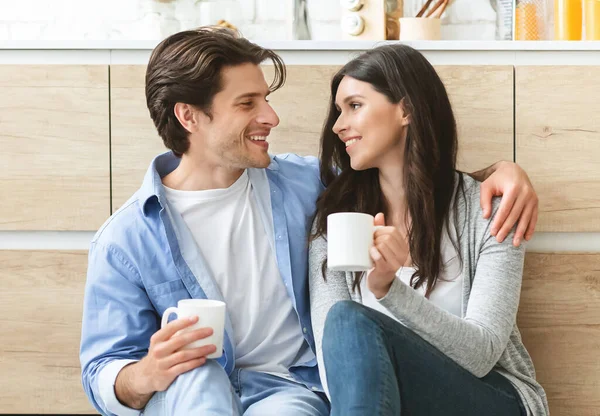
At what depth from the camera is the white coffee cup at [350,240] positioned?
1193 millimetres

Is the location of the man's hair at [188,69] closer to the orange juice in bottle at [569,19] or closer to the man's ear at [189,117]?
the man's ear at [189,117]

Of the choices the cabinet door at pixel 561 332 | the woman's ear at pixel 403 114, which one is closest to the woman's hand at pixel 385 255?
the woman's ear at pixel 403 114

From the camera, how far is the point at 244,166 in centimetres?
163

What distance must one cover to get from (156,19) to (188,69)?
648mm

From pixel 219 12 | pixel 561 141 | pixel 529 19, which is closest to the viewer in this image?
pixel 561 141

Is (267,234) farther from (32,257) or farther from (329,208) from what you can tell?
(32,257)

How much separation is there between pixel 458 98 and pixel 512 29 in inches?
13.2

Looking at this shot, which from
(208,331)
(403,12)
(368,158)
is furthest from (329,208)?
(403,12)

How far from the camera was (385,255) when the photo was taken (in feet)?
4.01

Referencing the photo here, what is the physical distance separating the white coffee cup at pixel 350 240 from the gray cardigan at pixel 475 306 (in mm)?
124

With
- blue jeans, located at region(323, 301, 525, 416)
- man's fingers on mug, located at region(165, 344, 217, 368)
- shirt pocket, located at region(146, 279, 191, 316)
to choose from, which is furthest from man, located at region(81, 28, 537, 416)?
blue jeans, located at region(323, 301, 525, 416)

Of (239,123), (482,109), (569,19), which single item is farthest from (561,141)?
(239,123)

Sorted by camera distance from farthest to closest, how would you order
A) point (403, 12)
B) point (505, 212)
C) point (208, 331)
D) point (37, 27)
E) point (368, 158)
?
point (37, 27) < point (403, 12) < point (368, 158) < point (505, 212) < point (208, 331)

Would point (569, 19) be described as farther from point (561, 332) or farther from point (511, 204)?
point (561, 332)
